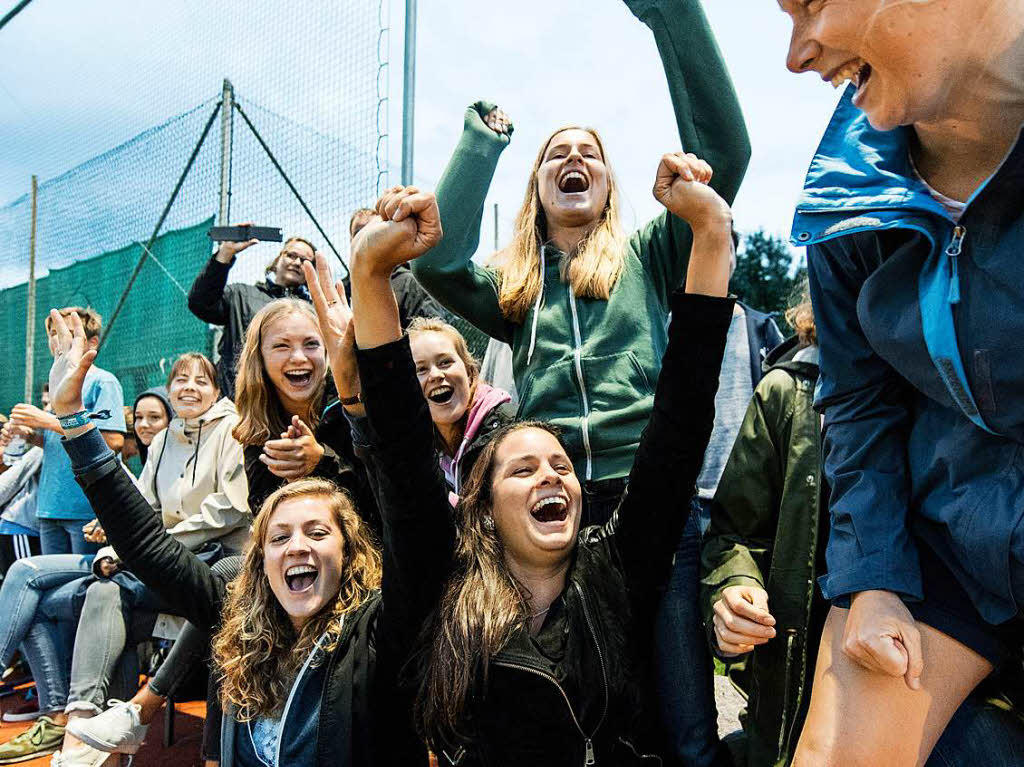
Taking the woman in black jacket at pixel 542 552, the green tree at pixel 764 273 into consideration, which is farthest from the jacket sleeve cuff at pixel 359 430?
the green tree at pixel 764 273

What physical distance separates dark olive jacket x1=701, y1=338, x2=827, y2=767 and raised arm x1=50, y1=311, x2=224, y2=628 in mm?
1835

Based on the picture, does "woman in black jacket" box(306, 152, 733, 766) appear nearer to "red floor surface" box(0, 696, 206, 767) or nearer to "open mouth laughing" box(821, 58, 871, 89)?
"open mouth laughing" box(821, 58, 871, 89)

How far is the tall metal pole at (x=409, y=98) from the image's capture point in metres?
4.04

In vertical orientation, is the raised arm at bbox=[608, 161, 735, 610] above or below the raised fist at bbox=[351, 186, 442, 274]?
below

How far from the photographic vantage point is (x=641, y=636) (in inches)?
79.8

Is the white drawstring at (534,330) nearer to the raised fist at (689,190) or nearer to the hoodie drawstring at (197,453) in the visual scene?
the raised fist at (689,190)

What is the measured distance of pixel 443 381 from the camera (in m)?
2.60

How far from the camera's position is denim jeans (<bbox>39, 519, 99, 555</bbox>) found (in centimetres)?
472

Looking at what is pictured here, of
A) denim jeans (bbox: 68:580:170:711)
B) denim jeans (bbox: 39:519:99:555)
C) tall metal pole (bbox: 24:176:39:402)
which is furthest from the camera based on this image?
tall metal pole (bbox: 24:176:39:402)

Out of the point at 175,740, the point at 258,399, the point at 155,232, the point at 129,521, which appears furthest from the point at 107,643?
the point at 155,232

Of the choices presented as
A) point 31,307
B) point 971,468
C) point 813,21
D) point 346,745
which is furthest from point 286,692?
point 31,307

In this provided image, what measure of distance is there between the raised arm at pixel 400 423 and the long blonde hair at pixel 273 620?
1.21 feet

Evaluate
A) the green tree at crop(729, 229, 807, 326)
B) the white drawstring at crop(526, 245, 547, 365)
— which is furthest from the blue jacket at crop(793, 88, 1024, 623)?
the green tree at crop(729, 229, 807, 326)

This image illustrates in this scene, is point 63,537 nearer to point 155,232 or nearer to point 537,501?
point 155,232
